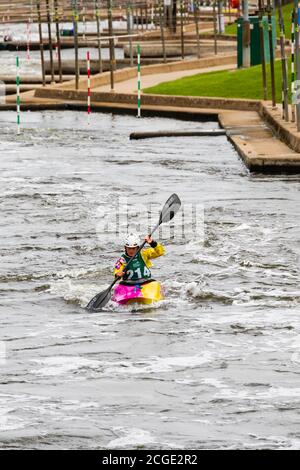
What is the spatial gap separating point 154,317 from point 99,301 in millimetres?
678

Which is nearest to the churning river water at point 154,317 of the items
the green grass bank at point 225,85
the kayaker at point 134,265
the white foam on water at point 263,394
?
the white foam on water at point 263,394

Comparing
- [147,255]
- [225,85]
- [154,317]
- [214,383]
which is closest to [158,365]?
[214,383]

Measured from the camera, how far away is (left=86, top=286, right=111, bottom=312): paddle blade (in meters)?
17.8

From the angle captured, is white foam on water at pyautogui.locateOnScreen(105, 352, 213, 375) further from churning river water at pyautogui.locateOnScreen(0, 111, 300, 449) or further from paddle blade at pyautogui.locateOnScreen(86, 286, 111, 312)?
paddle blade at pyautogui.locateOnScreen(86, 286, 111, 312)

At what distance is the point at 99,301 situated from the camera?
58.4ft

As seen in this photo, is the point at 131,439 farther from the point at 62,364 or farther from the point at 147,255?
the point at 147,255

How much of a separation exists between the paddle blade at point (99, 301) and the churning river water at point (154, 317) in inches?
6.0

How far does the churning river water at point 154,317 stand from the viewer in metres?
13.9

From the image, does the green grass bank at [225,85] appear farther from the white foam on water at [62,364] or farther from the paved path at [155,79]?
the white foam on water at [62,364]

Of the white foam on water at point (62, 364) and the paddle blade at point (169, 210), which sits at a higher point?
the paddle blade at point (169, 210)

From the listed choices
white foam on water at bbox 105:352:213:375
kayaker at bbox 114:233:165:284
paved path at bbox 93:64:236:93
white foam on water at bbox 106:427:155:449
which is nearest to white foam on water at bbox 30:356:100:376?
white foam on water at bbox 105:352:213:375

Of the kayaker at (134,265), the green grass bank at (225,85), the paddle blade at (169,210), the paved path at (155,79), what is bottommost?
the paved path at (155,79)

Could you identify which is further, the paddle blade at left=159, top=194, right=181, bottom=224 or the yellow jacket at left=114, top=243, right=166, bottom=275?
the paddle blade at left=159, top=194, right=181, bottom=224

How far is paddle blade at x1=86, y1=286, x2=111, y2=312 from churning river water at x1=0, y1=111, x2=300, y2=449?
153 mm
